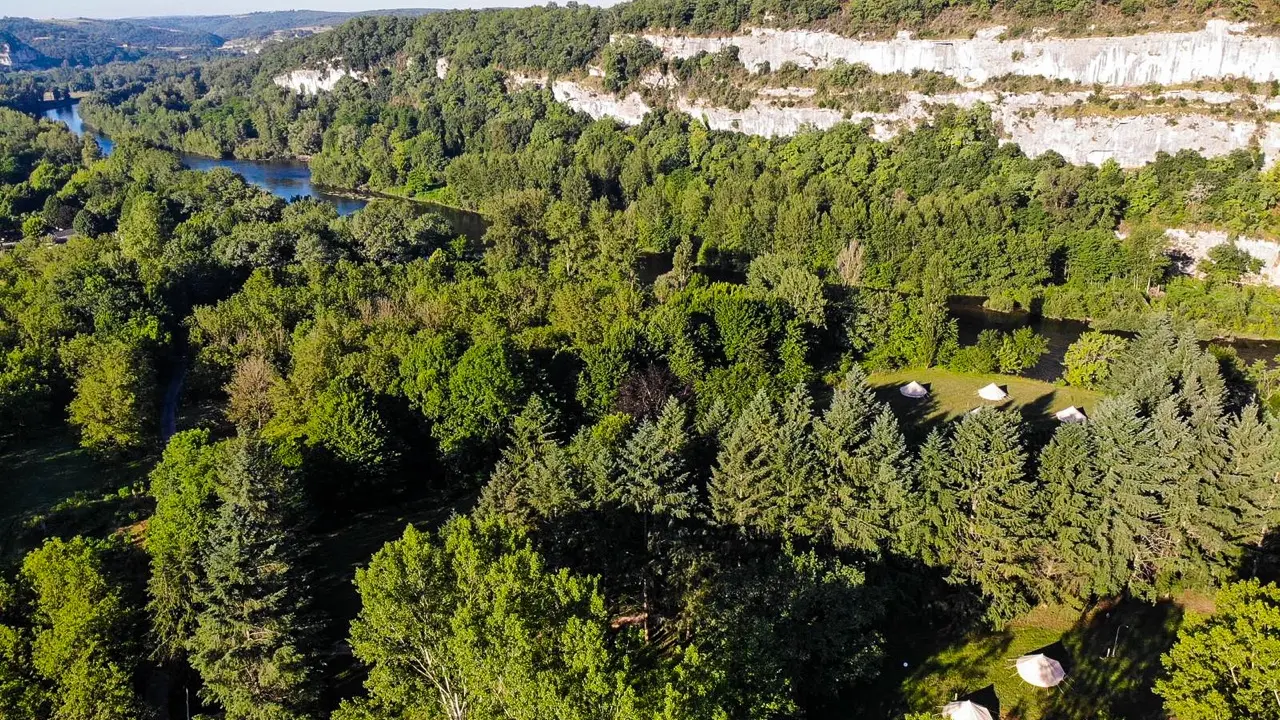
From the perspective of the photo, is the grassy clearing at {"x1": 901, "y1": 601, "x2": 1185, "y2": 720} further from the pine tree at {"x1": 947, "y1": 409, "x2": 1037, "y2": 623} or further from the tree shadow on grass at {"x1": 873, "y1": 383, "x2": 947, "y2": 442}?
the tree shadow on grass at {"x1": 873, "y1": 383, "x2": 947, "y2": 442}

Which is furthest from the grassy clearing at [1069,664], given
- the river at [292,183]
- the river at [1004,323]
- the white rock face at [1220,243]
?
the river at [292,183]

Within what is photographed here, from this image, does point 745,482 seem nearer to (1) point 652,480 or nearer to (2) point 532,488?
(1) point 652,480

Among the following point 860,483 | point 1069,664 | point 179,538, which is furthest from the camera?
point 860,483

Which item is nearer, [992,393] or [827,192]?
[992,393]

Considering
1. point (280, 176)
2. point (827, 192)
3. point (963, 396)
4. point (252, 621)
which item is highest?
point (280, 176)

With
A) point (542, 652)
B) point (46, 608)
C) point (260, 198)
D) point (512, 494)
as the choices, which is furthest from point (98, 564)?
point (260, 198)

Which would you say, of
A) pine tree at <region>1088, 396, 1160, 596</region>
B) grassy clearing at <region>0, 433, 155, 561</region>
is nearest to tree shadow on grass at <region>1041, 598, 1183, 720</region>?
pine tree at <region>1088, 396, 1160, 596</region>

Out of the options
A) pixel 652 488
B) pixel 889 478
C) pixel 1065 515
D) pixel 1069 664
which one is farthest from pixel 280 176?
pixel 1069 664

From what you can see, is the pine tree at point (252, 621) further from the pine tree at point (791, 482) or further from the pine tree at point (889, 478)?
the pine tree at point (889, 478)
